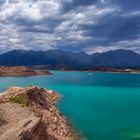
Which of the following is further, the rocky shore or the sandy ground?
the rocky shore

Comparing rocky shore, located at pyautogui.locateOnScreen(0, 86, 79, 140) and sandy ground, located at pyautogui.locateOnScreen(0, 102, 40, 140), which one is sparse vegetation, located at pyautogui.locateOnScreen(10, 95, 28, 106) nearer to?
rocky shore, located at pyautogui.locateOnScreen(0, 86, 79, 140)

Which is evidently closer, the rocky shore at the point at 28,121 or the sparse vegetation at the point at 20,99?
the rocky shore at the point at 28,121

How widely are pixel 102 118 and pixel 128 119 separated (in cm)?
534

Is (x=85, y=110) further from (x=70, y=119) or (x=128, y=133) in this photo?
(x=128, y=133)

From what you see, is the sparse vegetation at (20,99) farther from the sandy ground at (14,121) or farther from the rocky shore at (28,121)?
the sandy ground at (14,121)

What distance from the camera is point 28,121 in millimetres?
37062

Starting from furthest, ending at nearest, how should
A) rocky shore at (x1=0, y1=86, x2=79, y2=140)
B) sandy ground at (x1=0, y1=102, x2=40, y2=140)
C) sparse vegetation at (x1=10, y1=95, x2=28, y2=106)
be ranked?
sparse vegetation at (x1=10, y1=95, x2=28, y2=106)
rocky shore at (x1=0, y1=86, x2=79, y2=140)
sandy ground at (x1=0, y1=102, x2=40, y2=140)

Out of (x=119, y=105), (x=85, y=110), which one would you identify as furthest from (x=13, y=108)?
(x=119, y=105)

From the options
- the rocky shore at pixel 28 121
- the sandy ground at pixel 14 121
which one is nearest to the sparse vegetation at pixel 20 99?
the rocky shore at pixel 28 121

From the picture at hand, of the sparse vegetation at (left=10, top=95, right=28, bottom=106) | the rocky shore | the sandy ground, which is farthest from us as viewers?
the sparse vegetation at (left=10, top=95, right=28, bottom=106)

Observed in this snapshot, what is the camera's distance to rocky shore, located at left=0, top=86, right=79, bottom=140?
33.7 m

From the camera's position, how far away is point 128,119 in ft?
209

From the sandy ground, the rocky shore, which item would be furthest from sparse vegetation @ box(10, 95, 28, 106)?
the sandy ground

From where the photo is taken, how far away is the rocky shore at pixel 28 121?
3366cm
